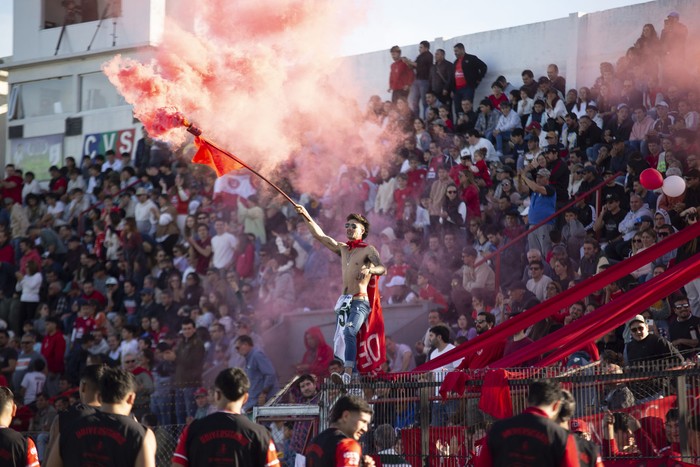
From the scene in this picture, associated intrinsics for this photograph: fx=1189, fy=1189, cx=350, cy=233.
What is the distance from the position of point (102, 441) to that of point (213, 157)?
612cm

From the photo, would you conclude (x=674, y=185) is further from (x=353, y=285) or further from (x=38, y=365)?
(x=38, y=365)

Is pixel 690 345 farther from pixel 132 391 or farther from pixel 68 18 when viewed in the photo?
pixel 68 18

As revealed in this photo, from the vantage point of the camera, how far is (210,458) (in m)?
6.77

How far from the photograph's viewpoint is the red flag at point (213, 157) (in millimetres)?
12430

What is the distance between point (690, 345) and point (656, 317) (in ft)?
2.10

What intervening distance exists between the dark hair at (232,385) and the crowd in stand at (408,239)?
5.18 m

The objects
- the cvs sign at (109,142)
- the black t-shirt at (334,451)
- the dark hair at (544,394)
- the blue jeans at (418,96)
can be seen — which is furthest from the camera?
the cvs sign at (109,142)

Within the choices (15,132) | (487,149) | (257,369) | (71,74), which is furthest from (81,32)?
(257,369)

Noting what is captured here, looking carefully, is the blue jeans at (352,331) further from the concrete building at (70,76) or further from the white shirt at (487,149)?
the concrete building at (70,76)

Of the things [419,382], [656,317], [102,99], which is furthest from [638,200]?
[102,99]

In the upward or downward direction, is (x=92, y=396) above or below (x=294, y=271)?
below

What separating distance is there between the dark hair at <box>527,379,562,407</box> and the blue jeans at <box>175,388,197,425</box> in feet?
29.1

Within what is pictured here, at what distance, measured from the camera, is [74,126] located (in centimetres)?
2508

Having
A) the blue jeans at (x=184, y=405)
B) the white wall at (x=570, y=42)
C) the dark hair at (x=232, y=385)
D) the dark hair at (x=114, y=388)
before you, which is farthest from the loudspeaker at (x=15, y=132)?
the dark hair at (x=232, y=385)
